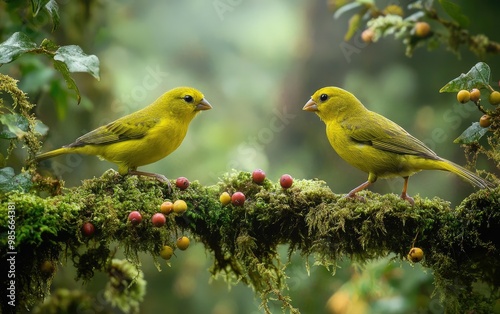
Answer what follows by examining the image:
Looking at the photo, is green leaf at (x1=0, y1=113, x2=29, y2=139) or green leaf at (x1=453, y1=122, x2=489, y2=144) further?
green leaf at (x1=453, y1=122, x2=489, y2=144)

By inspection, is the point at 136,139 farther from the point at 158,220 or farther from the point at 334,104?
the point at 334,104

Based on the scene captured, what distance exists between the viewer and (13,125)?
3037mm

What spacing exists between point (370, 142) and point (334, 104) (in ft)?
1.45

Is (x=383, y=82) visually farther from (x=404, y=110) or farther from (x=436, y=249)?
(x=436, y=249)

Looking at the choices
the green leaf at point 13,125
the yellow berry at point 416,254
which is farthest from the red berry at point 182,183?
the yellow berry at point 416,254

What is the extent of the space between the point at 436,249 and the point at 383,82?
4565mm

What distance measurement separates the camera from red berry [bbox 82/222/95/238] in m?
3.21

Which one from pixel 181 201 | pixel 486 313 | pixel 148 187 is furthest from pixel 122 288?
pixel 486 313

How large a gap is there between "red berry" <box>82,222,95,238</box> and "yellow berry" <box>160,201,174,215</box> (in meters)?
0.38

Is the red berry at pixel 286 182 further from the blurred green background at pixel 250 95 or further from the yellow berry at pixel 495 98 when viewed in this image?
the blurred green background at pixel 250 95

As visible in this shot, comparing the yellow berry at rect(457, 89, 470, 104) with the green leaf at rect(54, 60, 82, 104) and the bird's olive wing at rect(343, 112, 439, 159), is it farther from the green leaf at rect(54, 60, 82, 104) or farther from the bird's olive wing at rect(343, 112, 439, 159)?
the green leaf at rect(54, 60, 82, 104)

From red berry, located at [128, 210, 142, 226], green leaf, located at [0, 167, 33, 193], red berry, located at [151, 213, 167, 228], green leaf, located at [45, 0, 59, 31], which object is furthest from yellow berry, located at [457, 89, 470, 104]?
green leaf, located at [0, 167, 33, 193]

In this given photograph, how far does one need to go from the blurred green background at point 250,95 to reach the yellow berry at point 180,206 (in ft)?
3.87

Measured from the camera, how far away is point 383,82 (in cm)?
767
